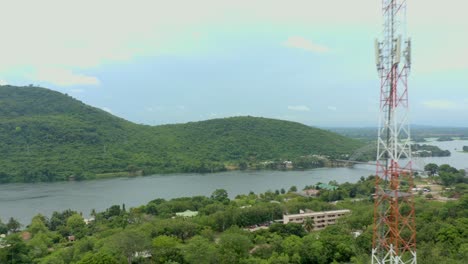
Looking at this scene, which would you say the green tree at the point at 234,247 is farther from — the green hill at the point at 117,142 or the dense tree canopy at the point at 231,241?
the green hill at the point at 117,142

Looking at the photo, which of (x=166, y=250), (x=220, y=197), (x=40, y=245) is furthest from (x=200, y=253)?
(x=220, y=197)

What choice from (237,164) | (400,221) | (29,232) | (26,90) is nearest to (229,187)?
(237,164)

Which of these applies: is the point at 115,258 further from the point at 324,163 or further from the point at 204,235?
the point at 324,163

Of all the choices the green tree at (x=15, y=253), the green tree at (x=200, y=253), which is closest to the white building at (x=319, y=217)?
the green tree at (x=200, y=253)

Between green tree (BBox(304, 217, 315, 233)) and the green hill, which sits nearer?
green tree (BBox(304, 217, 315, 233))

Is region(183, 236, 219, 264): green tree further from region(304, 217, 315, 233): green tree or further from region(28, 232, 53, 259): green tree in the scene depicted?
region(304, 217, 315, 233): green tree

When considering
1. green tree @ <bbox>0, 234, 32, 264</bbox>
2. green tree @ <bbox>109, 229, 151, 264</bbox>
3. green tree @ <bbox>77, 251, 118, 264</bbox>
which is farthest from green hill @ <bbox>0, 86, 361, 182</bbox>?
green tree @ <bbox>77, 251, 118, 264</bbox>

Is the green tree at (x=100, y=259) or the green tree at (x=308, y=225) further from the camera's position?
the green tree at (x=308, y=225)
